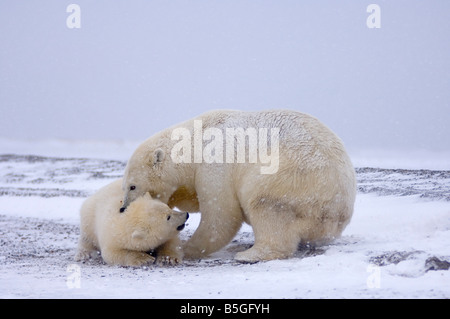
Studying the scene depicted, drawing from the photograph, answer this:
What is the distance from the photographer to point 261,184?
244 inches

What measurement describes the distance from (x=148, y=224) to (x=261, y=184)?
1.32 m

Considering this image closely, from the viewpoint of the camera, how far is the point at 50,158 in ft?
69.9

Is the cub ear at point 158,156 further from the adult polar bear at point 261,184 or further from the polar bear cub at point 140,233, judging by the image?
the polar bear cub at point 140,233

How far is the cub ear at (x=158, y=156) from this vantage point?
684 centimetres

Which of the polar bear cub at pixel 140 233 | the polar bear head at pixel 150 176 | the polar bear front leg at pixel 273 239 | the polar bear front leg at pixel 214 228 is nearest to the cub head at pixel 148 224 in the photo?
the polar bear cub at pixel 140 233

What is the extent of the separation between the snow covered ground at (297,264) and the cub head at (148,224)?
1.08ft

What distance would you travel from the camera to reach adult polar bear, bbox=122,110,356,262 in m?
6.16

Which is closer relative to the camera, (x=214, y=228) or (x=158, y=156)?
(x=214, y=228)

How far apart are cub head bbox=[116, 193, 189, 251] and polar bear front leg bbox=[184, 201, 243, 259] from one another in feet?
1.27

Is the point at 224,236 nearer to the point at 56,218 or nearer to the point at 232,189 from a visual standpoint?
the point at 232,189

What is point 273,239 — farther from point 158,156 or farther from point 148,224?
point 158,156

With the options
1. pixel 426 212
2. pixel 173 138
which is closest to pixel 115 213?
pixel 173 138

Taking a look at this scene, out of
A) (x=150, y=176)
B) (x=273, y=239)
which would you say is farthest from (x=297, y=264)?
(x=150, y=176)

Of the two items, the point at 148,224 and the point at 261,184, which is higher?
the point at 261,184
